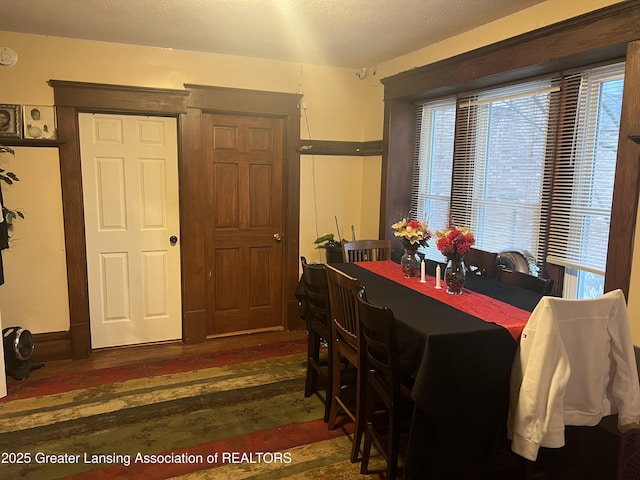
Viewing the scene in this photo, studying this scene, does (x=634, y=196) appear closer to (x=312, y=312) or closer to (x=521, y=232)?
(x=521, y=232)

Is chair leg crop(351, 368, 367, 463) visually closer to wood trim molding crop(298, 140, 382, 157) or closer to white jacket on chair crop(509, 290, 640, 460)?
white jacket on chair crop(509, 290, 640, 460)

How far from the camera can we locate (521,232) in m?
3.17

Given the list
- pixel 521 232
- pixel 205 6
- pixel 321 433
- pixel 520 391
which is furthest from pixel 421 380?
pixel 205 6

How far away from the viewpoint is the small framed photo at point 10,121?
3.44 m

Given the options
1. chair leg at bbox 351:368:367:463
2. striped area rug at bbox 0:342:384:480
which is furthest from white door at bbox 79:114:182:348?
chair leg at bbox 351:368:367:463

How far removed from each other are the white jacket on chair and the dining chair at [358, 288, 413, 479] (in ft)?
1.61

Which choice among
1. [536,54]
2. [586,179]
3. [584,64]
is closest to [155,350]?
[586,179]

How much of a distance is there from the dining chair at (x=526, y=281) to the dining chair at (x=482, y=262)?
0.06 metres

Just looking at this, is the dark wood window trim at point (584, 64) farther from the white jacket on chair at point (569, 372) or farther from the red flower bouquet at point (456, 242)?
the red flower bouquet at point (456, 242)

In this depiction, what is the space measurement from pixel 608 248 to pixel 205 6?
263 cm

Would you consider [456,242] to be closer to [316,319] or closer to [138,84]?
[316,319]

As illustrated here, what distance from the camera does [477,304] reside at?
2.41 m

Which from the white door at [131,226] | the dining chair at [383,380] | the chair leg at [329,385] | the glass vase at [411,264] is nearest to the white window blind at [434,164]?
the glass vase at [411,264]

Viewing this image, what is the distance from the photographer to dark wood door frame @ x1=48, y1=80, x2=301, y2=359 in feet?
11.9
